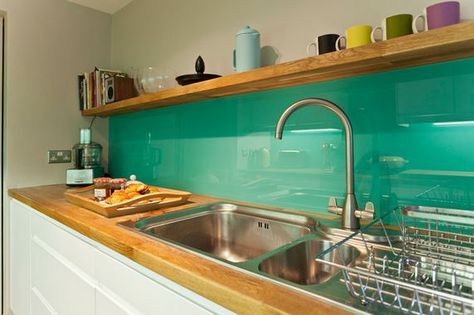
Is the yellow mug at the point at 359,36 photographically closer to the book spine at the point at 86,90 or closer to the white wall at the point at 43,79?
the book spine at the point at 86,90

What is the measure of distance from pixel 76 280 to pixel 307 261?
2.86 ft

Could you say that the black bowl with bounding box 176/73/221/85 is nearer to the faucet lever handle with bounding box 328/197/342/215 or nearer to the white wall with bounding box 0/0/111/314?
the faucet lever handle with bounding box 328/197/342/215

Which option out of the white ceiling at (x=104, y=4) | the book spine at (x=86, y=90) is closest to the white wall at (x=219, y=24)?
the white ceiling at (x=104, y=4)

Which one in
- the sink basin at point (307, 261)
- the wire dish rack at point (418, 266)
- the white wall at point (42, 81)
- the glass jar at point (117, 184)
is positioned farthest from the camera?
the white wall at point (42, 81)

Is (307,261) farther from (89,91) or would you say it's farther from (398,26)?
(89,91)

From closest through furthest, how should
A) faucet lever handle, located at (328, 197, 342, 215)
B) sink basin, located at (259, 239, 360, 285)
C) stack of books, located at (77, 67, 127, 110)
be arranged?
A: sink basin, located at (259, 239, 360, 285), faucet lever handle, located at (328, 197, 342, 215), stack of books, located at (77, 67, 127, 110)

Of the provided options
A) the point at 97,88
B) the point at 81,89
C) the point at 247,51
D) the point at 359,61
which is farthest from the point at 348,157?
the point at 81,89

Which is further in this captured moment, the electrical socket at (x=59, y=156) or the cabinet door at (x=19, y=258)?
the electrical socket at (x=59, y=156)

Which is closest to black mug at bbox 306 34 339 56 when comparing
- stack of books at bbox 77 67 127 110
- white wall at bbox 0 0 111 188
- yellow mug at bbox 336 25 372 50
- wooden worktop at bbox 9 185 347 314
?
yellow mug at bbox 336 25 372 50

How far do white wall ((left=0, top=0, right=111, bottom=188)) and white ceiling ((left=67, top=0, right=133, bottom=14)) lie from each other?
0.04 metres

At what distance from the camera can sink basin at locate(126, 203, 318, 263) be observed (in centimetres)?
112

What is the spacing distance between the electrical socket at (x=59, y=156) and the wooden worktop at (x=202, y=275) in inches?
45.0

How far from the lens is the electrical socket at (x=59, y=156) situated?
82.7 inches

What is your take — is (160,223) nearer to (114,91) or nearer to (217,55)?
(217,55)
